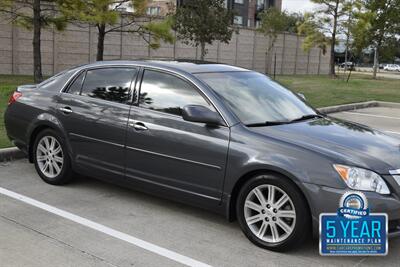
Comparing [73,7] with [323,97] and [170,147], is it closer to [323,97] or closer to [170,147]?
[323,97]

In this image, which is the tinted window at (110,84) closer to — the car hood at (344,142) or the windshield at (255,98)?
the windshield at (255,98)

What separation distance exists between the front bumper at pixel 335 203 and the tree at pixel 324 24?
3663 cm

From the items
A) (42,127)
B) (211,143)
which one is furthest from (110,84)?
(211,143)

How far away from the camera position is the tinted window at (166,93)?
4.88m

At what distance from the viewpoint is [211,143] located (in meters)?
4.54

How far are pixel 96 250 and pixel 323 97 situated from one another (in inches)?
546

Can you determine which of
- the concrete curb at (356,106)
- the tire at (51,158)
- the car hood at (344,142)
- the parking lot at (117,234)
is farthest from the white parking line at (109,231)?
the concrete curb at (356,106)

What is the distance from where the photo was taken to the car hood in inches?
160

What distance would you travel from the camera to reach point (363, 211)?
152 inches

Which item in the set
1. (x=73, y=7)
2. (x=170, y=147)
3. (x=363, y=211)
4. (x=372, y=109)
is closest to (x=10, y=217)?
(x=170, y=147)

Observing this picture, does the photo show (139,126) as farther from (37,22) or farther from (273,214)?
(37,22)

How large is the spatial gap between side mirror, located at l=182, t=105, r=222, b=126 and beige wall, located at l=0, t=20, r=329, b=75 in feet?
67.6

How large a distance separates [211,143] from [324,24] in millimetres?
37305

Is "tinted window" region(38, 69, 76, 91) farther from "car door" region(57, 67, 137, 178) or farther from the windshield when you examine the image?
the windshield
